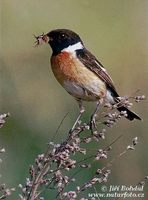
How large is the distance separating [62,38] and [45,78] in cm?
16

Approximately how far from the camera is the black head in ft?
5.99

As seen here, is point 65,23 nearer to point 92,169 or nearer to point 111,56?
point 111,56

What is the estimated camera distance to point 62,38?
183 centimetres

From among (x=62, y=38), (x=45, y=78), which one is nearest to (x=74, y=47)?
(x=62, y=38)

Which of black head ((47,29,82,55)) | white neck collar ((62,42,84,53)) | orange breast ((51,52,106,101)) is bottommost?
orange breast ((51,52,106,101))

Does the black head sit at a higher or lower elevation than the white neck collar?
higher

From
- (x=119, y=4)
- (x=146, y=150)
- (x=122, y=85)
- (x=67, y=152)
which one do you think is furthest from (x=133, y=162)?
(x=67, y=152)

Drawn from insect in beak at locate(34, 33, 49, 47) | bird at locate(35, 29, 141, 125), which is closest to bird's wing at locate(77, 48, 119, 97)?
bird at locate(35, 29, 141, 125)

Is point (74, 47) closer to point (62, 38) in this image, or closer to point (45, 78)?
point (62, 38)

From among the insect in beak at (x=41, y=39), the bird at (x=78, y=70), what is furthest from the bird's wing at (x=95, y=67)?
the insect in beak at (x=41, y=39)

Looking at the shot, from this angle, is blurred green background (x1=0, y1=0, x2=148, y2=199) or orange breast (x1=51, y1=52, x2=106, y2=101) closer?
orange breast (x1=51, y1=52, x2=106, y2=101)

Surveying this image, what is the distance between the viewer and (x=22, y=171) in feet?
5.82

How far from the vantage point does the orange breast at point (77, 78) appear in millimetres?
1770

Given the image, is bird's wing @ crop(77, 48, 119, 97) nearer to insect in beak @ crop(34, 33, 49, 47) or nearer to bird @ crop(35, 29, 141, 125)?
bird @ crop(35, 29, 141, 125)
